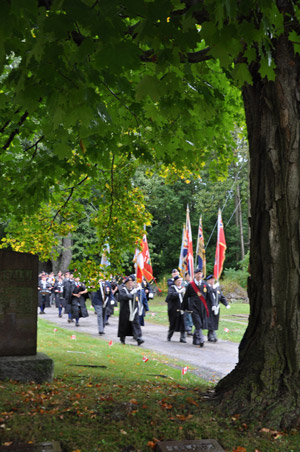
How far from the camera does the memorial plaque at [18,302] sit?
7.39 meters

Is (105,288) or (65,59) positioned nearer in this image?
(65,59)

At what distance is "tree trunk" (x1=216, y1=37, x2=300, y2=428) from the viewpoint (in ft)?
15.9

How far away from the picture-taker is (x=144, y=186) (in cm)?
4012

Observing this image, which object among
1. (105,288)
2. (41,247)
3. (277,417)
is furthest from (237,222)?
(277,417)

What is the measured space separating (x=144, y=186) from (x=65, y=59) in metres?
36.0

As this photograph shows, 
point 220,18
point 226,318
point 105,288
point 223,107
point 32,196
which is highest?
point 223,107

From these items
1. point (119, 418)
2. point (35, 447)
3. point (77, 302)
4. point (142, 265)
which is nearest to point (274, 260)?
point (119, 418)

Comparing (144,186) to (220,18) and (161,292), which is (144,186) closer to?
(161,292)

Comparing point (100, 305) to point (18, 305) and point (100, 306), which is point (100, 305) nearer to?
point (100, 306)

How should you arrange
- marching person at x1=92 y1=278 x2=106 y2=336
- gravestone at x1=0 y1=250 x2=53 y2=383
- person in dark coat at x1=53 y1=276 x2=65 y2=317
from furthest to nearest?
person in dark coat at x1=53 y1=276 x2=65 y2=317 → marching person at x1=92 y1=278 x2=106 y2=336 → gravestone at x1=0 y1=250 x2=53 y2=383

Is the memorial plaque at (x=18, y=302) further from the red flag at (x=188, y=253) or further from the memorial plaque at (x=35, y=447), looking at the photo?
the red flag at (x=188, y=253)

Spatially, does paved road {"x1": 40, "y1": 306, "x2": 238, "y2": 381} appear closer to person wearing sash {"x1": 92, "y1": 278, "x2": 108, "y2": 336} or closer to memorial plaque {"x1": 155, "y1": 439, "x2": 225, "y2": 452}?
person wearing sash {"x1": 92, "y1": 278, "x2": 108, "y2": 336}

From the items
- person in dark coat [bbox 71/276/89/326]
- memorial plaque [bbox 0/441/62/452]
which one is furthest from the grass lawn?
person in dark coat [bbox 71/276/89/326]

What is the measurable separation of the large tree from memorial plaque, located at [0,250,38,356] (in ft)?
9.71
